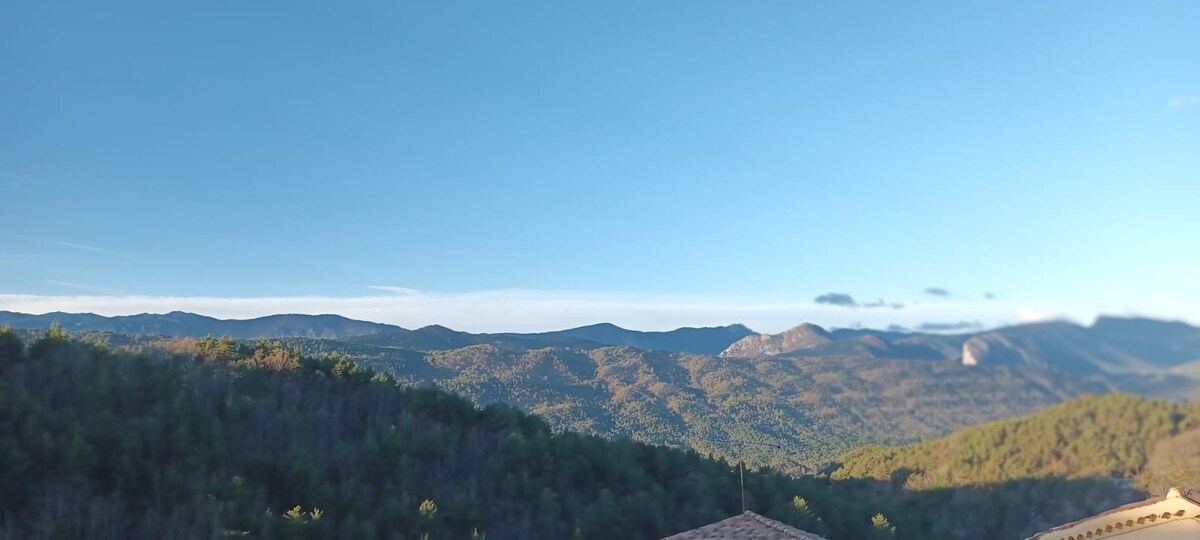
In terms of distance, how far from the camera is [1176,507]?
7949mm

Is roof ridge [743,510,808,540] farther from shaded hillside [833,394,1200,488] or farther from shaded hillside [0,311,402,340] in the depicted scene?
shaded hillside [0,311,402,340]

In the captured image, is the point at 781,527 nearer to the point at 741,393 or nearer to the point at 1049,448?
the point at 1049,448

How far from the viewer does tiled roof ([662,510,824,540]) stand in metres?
12.3

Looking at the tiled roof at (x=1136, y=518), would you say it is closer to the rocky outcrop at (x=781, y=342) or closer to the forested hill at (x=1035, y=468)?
the forested hill at (x=1035, y=468)

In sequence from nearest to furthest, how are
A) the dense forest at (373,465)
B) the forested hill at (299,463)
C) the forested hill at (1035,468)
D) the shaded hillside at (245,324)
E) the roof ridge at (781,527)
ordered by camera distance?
the forested hill at (1035,468)
the roof ridge at (781,527)
the dense forest at (373,465)
the forested hill at (299,463)
the shaded hillside at (245,324)

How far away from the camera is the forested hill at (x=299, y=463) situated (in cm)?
1602

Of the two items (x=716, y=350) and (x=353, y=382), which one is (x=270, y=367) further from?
(x=716, y=350)

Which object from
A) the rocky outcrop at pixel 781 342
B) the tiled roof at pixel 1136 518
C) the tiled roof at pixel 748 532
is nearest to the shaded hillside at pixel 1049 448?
the tiled roof at pixel 1136 518

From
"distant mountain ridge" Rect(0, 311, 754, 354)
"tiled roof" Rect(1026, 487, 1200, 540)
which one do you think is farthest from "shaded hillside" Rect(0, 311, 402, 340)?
"tiled roof" Rect(1026, 487, 1200, 540)

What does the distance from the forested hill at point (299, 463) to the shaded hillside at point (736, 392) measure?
354 centimetres

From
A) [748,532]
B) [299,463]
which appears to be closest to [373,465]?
[299,463]

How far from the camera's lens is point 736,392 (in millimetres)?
38000

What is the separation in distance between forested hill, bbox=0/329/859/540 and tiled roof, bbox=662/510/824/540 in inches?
243

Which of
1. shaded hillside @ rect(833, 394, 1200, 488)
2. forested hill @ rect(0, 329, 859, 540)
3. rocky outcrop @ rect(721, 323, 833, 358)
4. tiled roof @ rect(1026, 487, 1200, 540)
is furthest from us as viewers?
rocky outcrop @ rect(721, 323, 833, 358)
